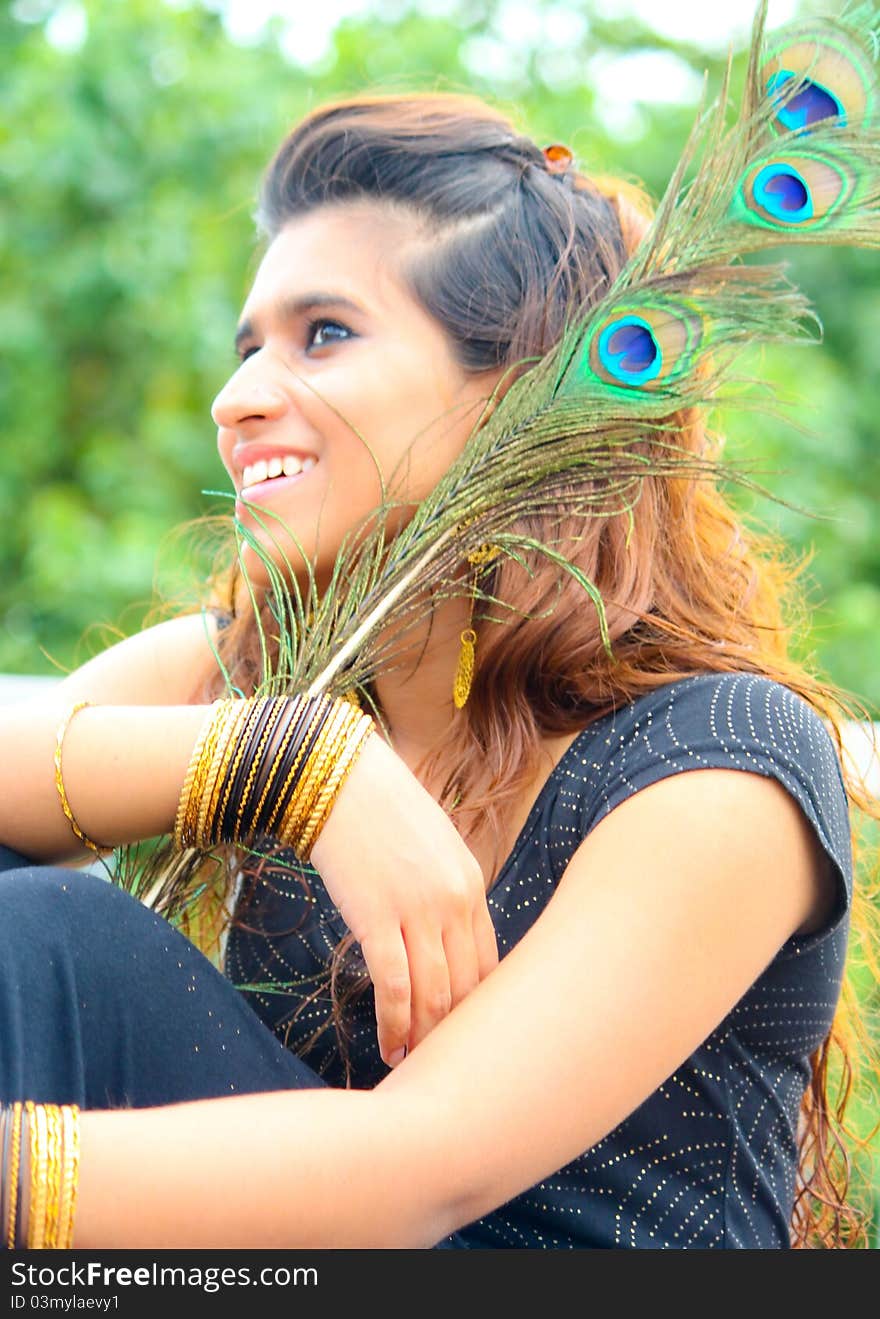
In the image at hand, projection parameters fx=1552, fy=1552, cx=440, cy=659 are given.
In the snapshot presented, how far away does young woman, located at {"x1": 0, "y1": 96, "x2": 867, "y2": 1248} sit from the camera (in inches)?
52.4

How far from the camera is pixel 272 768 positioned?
159 centimetres

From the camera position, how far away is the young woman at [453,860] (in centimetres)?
133

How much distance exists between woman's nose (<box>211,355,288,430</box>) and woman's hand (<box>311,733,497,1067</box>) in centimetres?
56

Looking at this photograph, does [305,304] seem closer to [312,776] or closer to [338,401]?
[338,401]

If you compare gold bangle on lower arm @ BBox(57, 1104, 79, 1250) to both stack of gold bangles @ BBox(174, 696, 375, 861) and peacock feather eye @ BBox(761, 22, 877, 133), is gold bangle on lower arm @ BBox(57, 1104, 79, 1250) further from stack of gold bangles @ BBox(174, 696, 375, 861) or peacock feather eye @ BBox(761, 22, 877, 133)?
peacock feather eye @ BBox(761, 22, 877, 133)

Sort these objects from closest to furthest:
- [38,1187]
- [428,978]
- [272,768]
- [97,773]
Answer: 1. [38,1187]
2. [428,978]
3. [272,768]
4. [97,773]

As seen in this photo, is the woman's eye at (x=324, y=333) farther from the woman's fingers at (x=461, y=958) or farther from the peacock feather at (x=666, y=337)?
the woman's fingers at (x=461, y=958)

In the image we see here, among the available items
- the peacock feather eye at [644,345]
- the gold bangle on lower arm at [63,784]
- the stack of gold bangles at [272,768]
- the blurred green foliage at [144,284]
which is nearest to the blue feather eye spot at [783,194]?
the peacock feather eye at [644,345]

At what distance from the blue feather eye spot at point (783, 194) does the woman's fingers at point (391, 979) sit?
2.98 ft

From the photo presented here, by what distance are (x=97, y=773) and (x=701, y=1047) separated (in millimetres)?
723

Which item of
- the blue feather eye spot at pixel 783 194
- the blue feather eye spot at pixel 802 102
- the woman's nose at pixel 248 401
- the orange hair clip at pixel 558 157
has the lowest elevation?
the woman's nose at pixel 248 401

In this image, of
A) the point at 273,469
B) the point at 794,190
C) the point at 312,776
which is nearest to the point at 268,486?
the point at 273,469

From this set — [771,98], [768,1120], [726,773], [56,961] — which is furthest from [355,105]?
[768,1120]

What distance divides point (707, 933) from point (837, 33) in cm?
102
